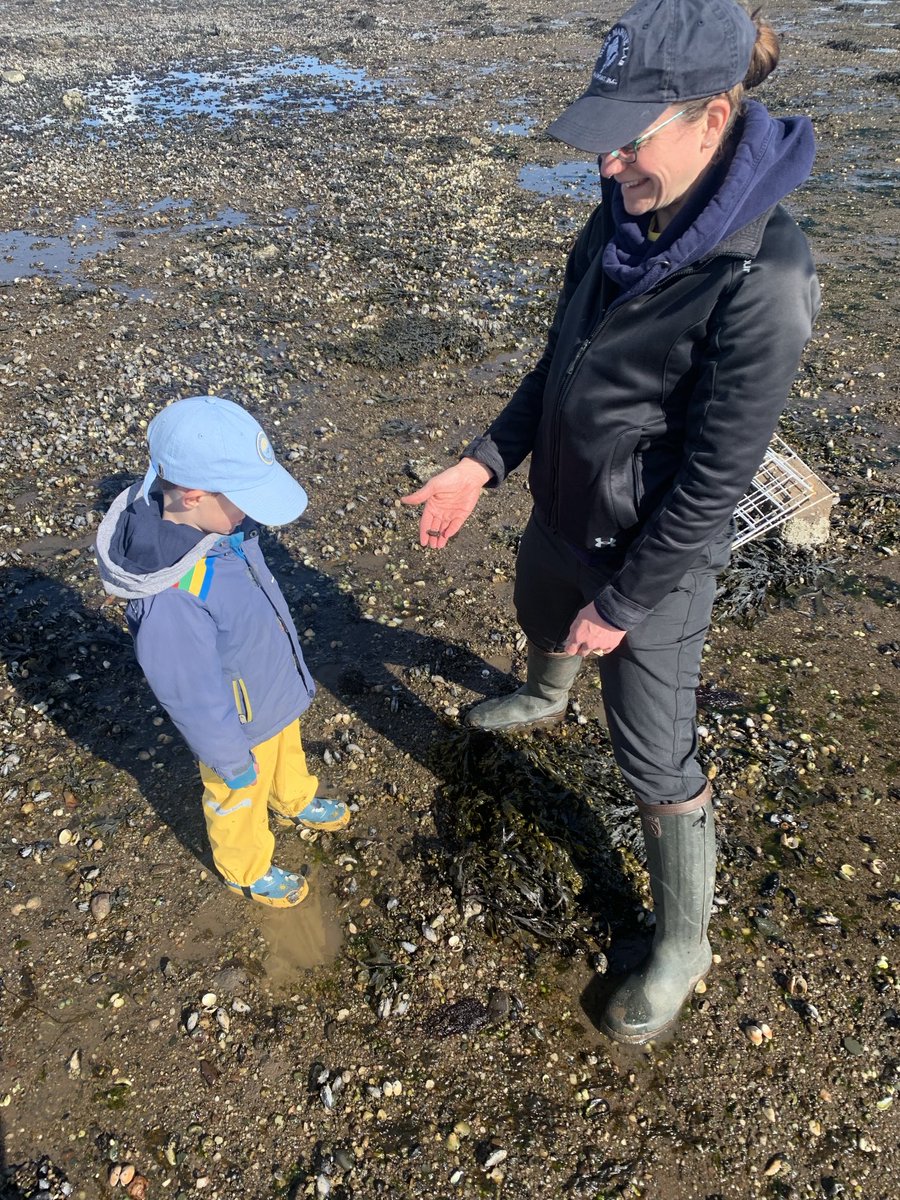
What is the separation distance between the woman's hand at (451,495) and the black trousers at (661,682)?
1.63ft

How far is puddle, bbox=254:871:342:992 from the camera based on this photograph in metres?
3.98

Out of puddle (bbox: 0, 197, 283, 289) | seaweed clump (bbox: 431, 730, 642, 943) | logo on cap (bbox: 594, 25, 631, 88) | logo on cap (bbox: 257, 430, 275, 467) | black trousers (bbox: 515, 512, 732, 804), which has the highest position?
logo on cap (bbox: 594, 25, 631, 88)

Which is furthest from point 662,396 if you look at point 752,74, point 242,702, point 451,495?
point 242,702

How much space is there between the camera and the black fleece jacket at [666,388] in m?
2.28

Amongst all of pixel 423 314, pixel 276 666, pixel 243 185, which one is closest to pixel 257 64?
pixel 243 185

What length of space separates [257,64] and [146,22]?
11.5 metres

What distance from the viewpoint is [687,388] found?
2.59 meters

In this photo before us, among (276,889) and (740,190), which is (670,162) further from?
(276,889)

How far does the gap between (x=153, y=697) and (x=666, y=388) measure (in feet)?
13.7

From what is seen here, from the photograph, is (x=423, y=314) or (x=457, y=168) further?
(x=457, y=168)

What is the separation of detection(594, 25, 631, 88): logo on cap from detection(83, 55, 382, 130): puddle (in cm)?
2078

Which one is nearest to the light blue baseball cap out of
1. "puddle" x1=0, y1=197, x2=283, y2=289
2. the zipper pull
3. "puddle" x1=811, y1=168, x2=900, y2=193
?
the zipper pull

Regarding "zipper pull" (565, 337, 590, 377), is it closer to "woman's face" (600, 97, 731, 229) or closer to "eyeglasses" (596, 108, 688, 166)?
"woman's face" (600, 97, 731, 229)

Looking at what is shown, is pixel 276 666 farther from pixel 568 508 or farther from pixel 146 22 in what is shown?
pixel 146 22
